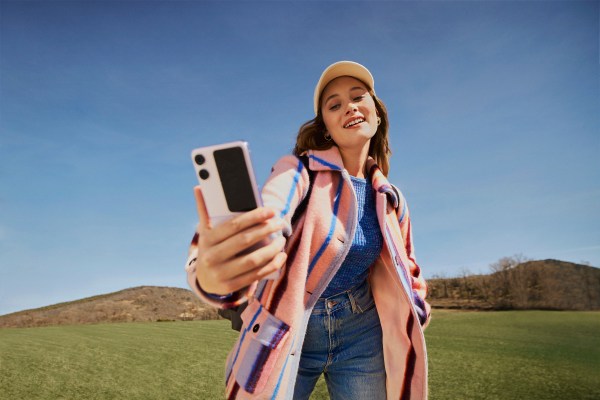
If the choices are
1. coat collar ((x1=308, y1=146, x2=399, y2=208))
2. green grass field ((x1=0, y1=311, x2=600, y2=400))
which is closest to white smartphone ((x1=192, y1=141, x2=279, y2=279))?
coat collar ((x1=308, y1=146, x2=399, y2=208))

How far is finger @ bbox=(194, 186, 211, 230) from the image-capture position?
46.8 inches

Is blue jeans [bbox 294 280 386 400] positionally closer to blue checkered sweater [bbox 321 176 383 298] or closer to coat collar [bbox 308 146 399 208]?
blue checkered sweater [bbox 321 176 383 298]

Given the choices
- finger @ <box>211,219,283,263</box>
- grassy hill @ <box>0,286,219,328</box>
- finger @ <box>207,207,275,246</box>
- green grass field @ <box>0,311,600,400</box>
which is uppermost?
finger @ <box>207,207,275,246</box>

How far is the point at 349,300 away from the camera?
2193mm

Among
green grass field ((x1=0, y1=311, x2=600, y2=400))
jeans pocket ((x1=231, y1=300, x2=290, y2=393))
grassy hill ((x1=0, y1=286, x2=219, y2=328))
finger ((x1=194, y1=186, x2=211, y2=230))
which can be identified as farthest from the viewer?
grassy hill ((x1=0, y1=286, x2=219, y2=328))

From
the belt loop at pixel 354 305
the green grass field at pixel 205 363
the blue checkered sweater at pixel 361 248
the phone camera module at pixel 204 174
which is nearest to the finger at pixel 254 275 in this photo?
the phone camera module at pixel 204 174

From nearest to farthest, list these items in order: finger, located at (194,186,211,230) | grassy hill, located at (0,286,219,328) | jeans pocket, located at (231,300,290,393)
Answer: finger, located at (194,186,211,230) < jeans pocket, located at (231,300,290,393) < grassy hill, located at (0,286,219,328)

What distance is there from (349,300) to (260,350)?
64 cm

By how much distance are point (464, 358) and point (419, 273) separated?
4214 millimetres

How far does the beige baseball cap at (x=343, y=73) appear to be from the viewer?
7.87 ft

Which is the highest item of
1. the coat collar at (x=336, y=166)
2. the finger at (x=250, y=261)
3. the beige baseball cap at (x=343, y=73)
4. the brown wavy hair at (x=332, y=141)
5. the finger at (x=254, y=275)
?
the beige baseball cap at (x=343, y=73)

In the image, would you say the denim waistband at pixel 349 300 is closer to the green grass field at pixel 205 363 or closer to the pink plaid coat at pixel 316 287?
the pink plaid coat at pixel 316 287

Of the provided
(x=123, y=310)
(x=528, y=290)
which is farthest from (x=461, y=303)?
(x=123, y=310)

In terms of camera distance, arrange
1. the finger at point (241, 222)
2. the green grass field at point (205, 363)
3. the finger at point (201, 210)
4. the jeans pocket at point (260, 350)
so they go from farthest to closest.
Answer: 1. the green grass field at point (205, 363)
2. the jeans pocket at point (260, 350)
3. the finger at point (201, 210)
4. the finger at point (241, 222)
